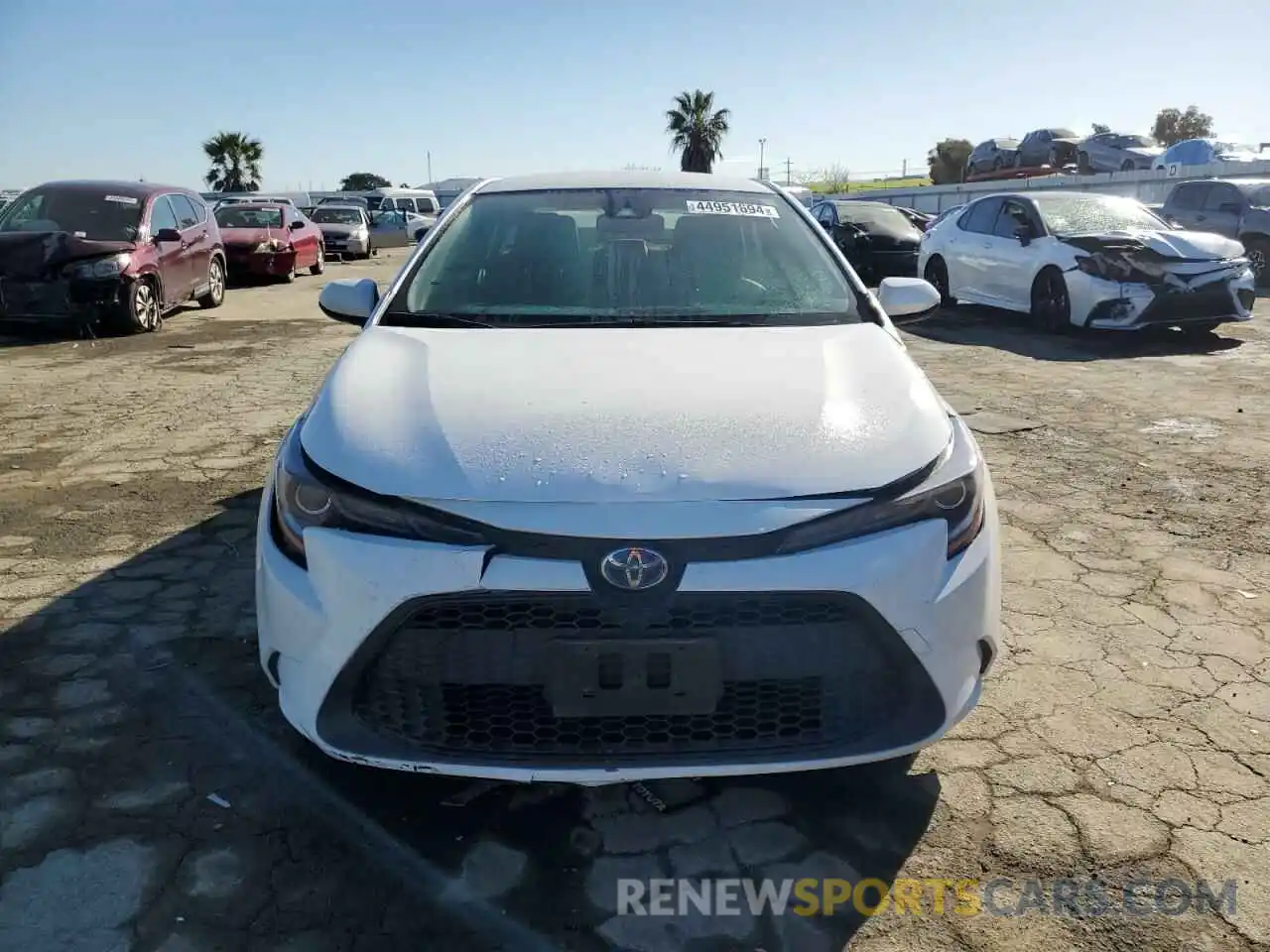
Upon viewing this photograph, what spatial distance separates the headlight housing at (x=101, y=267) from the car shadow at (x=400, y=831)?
810 cm

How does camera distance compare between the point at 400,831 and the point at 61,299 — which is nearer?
the point at 400,831

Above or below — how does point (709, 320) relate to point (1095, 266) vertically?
above

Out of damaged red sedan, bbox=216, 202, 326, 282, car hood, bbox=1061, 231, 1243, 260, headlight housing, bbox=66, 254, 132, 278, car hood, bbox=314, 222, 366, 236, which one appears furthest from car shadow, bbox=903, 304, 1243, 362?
car hood, bbox=314, 222, 366, 236

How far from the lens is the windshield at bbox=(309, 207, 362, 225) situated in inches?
939

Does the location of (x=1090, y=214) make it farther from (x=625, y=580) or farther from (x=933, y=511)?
(x=625, y=580)

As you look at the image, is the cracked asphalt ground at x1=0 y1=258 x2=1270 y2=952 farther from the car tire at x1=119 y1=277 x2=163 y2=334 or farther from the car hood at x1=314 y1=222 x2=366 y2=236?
the car hood at x1=314 y1=222 x2=366 y2=236

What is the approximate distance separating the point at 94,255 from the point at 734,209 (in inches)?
337

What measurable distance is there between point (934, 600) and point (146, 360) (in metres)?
8.64

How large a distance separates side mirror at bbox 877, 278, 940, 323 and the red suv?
355 inches

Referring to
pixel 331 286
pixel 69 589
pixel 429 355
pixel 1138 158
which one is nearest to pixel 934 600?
pixel 429 355

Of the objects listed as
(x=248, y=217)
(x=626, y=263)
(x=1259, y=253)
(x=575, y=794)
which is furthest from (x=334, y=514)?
(x=248, y=217)

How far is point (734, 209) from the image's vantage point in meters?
3.66

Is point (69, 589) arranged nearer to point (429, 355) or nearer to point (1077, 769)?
point (429, 355)

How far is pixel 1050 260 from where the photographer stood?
9773mm
